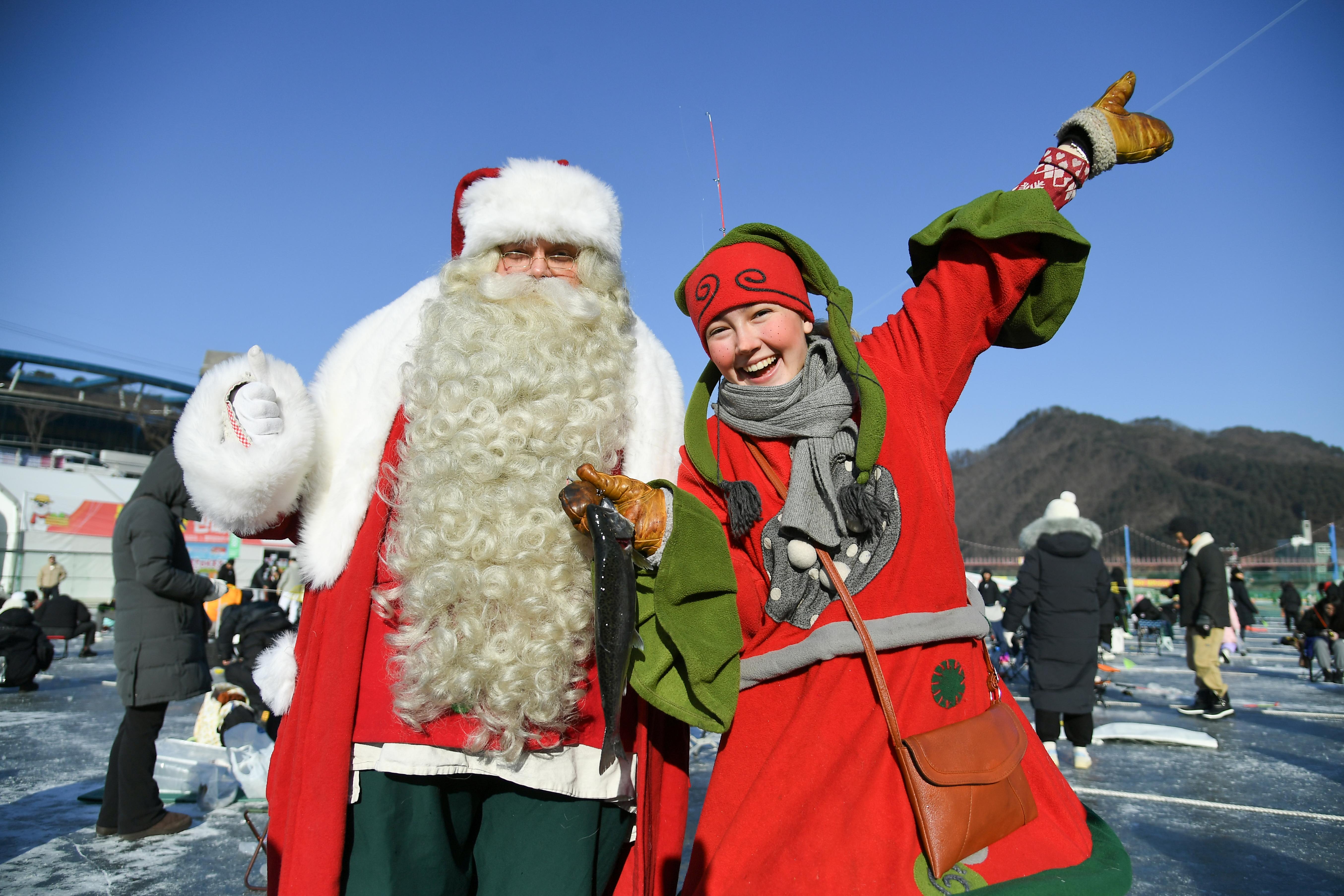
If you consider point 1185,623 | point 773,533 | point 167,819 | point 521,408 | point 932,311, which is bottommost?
point 167,819

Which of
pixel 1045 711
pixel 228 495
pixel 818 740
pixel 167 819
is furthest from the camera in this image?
pixel 1045 711

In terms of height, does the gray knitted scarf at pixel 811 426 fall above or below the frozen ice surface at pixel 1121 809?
above

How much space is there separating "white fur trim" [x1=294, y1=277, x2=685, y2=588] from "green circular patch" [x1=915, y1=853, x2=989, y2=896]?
3.29 ft

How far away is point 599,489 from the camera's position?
5.28ft

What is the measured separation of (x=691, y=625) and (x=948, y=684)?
0.51 metres

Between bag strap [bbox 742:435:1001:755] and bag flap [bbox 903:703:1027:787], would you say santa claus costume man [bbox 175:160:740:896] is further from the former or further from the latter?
bag flap [bbox 903:703:1027:787]

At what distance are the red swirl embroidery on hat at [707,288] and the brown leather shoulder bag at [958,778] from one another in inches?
25.8

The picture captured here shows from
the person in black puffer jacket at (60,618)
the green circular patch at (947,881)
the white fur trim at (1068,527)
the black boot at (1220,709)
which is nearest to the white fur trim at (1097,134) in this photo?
the green circular patch at (947,881)

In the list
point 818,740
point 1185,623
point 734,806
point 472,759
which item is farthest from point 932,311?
point 1185,623

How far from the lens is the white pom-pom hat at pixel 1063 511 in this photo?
18.7 feet

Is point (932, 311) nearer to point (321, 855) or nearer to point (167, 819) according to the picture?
point (321, 855)

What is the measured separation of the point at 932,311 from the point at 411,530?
122 cm

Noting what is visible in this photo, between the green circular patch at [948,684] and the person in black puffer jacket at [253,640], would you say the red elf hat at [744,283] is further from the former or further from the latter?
the person in black puffer jacket at [253,640]

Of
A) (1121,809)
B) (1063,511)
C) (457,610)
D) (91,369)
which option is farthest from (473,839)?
(91,369)
